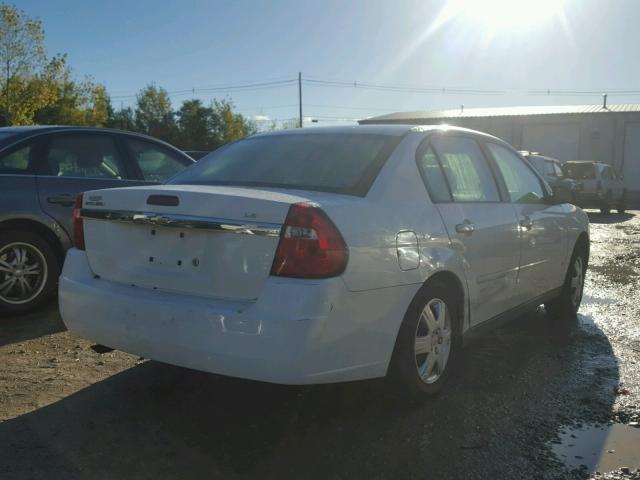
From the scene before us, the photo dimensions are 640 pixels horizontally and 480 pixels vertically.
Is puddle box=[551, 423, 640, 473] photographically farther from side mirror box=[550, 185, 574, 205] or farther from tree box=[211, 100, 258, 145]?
tree box=[211, 100, 258, 145]

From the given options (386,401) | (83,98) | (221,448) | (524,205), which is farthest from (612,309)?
(83,98)

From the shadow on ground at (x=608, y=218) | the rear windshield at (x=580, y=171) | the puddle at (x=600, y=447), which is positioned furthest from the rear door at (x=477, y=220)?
the rear windshield at (x=580, y=171)

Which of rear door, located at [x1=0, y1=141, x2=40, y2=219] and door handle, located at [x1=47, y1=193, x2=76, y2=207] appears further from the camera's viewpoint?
door handle, located at [x1=47, y1=193, x2=76, y2=207]

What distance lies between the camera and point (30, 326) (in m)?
5.07

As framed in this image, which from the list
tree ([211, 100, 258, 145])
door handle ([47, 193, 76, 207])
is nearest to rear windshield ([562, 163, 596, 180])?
door handle ([47, 193, 76, 207])

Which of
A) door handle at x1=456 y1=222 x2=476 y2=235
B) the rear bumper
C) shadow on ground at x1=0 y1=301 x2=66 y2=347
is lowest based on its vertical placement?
shadow on ground at x1=0 y1=301 x2=66 y2=347

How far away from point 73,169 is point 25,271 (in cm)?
105

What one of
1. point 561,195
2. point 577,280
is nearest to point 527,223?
point 561,195

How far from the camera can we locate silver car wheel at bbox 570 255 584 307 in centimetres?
579

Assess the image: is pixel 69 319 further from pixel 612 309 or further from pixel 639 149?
pixel 639 149

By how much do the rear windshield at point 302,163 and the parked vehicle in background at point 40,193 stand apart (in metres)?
1.88

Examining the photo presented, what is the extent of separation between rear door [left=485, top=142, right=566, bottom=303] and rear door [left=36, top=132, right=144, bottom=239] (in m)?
3.42

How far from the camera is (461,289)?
380 centimetres

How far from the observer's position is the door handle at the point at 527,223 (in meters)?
4.60
